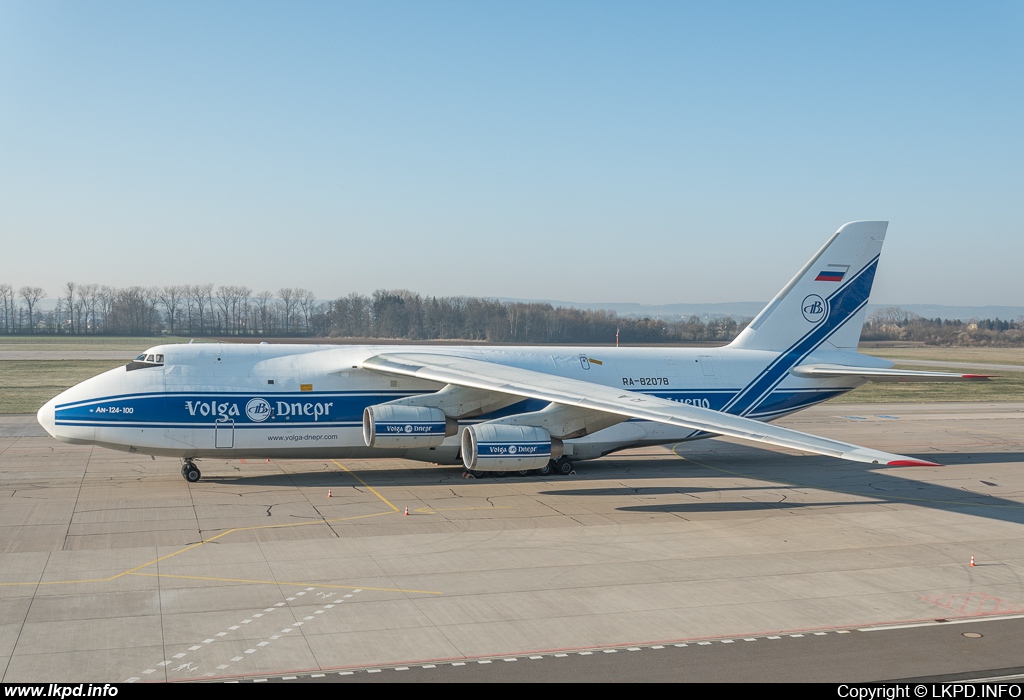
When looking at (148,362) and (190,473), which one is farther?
(148,362)

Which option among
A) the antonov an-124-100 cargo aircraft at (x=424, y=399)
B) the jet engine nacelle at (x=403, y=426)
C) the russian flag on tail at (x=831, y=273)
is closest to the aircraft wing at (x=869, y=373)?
Result: the antonov an-124-100 cargo aircraft at (x=424, y=399)

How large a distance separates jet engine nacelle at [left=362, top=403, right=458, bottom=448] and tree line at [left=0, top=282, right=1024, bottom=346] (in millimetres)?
83428

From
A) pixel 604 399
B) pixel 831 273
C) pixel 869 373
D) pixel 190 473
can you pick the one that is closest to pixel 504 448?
pixel 604 399

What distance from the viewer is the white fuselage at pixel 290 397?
25.2 m

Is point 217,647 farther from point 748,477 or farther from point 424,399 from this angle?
point 748,477

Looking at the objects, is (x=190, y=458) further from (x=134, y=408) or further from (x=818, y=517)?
(x=818, y=517)

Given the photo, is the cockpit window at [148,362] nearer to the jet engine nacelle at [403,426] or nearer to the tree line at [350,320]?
the jet engine nacelle at [403,426]

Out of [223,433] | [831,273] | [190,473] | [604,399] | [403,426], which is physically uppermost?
[831,273]

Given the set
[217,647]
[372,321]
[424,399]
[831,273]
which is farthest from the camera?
[372,321]

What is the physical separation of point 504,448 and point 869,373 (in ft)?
45.9

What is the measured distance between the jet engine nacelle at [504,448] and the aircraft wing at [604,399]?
135 cm

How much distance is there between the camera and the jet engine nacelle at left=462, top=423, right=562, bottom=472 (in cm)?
2458

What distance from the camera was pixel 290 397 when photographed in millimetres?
26500

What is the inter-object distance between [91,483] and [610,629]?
17.3 m
